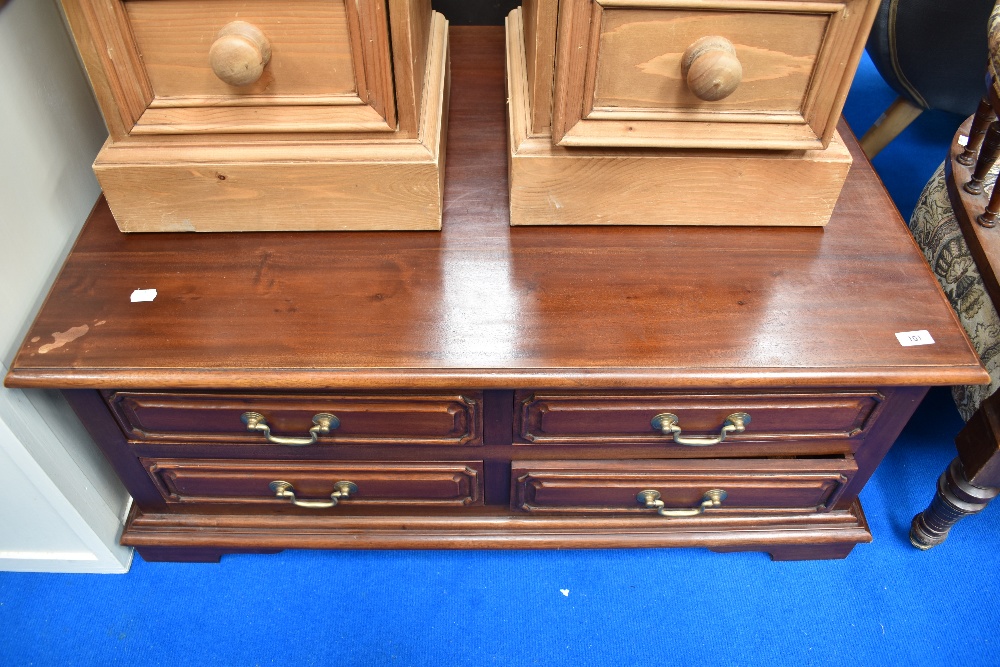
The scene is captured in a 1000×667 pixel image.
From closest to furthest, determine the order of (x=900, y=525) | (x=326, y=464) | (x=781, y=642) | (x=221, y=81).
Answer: (x=221, y=81)
(x=326, y=464)
(x=781, y=642)
(x=900, y=525)

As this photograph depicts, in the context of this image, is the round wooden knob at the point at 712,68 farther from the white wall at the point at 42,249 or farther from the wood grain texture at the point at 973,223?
the white wall at the point at 42,249

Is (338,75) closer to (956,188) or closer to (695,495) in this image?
(695,495)

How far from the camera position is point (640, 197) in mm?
907

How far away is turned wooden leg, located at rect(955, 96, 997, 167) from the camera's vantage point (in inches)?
42.8

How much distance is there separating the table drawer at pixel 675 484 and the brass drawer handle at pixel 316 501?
227 mm

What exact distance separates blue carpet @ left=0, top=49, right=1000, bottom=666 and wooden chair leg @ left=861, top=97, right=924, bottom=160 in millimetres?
956

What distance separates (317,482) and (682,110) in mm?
667

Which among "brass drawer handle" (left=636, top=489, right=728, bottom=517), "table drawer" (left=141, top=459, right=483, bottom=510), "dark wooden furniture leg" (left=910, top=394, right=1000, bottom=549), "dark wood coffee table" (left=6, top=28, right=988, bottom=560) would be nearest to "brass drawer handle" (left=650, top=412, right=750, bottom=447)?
"dark wood coffee table" (left=6, top=28, right=988, bottom=560)

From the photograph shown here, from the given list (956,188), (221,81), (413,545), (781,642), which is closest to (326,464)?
(413,545)

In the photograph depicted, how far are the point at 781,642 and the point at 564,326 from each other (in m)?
0.62

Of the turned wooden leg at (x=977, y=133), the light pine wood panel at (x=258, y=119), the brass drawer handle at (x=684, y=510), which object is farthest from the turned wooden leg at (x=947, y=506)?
the light pine wood panel at (x=258, y=119)

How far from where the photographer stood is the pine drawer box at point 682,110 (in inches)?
29.8

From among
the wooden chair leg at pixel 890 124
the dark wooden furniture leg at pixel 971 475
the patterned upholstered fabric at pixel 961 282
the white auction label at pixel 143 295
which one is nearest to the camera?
the white auction label at pixel 143 295

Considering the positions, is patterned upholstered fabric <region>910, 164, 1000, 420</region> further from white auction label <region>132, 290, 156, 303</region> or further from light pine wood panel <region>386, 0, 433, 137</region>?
white auction label <region>132, 290, 156, 303</region>
